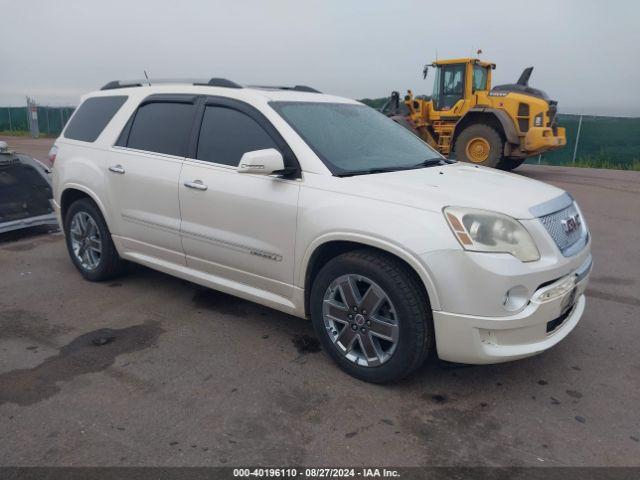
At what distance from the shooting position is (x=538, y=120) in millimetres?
12836

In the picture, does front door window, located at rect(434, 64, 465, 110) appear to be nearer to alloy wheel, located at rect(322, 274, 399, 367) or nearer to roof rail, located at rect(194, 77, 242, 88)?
roof rail, located at rect(194, 77, 242, 88)

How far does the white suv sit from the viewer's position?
3.05 metres

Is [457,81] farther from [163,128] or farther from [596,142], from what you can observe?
[163,128]

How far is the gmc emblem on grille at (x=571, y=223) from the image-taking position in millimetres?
3445

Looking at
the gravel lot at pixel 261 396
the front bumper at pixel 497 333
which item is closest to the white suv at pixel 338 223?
the front bumper at pixel 497 333

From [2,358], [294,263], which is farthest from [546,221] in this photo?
[2,358]

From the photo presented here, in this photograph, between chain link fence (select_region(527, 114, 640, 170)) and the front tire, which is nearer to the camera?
the front tire

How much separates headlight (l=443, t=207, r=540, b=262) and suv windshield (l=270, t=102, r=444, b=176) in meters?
0.83

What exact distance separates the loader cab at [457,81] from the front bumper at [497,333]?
37.3 ft

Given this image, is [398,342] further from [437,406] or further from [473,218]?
[473,218]

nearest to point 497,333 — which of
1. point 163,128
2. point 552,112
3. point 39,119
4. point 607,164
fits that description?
point 163,128

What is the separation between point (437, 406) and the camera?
3184 mm

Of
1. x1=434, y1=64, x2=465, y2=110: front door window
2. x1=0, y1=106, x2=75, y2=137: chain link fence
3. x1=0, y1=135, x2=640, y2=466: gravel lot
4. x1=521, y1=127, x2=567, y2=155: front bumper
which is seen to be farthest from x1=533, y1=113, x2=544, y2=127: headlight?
x1=0, y1=106, x2=75, y2=137: chain link fence

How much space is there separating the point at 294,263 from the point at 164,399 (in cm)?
113
